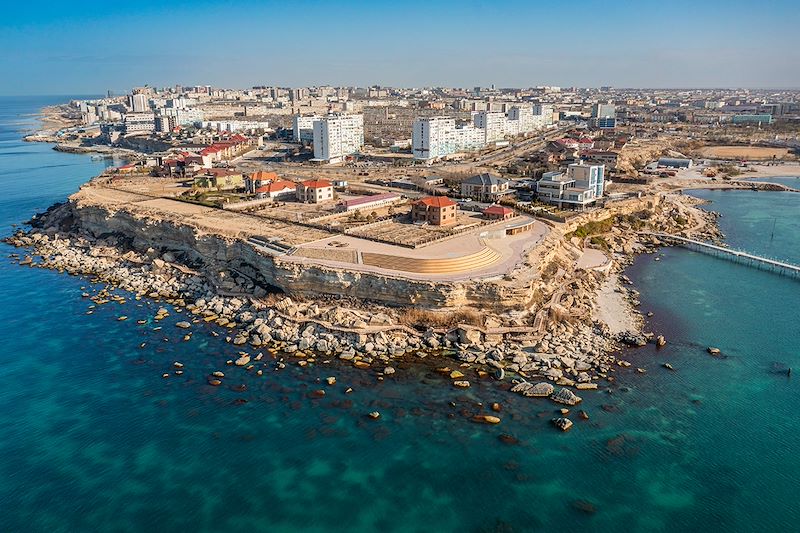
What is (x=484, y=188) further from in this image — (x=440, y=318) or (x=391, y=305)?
(x=440, y=318)

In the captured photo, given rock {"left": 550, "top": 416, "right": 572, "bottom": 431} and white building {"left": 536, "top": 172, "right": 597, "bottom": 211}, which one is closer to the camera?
rock {"left": 550, "top": 416, "right": 572, "bottom": 431}

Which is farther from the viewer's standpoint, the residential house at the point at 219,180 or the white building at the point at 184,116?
the white building at the point at 184,116

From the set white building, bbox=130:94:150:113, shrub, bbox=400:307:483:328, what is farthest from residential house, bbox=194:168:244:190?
white building, bbox=130:94:150:113

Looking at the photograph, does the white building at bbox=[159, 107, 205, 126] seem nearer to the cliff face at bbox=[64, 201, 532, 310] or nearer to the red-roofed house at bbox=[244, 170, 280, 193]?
the red-roofed house at bbox=[244, 170, 280, 193]

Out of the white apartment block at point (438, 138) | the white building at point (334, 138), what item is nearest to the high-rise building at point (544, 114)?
the white apartment block at point (438, 138)

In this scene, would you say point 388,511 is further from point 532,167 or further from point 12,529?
point 532,167

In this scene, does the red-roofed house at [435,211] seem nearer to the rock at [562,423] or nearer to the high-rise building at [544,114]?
the rock at [562,423]
